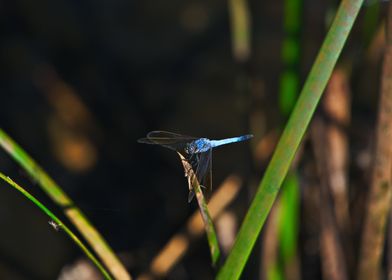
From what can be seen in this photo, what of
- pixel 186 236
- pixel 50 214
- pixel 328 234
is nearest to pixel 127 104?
pixel 186 236

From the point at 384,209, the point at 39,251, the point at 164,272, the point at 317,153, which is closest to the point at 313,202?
the point at 317,153

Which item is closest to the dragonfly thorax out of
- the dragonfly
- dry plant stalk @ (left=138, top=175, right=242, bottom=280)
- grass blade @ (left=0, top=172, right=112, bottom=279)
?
the dragonfly

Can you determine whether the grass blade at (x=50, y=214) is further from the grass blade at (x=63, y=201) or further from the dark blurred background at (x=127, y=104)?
the dark blurred background at (x=127, y=104)

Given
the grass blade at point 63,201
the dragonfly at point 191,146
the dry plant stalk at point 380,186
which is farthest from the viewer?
the dragonfly at point 191,146

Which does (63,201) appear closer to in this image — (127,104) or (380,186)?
(380,186)

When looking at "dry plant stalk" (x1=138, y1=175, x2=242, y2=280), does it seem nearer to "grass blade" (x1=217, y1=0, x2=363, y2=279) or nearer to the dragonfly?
the dragonfly

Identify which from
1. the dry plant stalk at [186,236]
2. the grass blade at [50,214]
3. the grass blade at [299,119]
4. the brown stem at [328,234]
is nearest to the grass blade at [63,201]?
the grass blade at [50,214]

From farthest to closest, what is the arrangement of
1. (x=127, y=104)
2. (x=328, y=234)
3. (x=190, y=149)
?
1. (x=127, y=104)
2. (x=328, y=234)
3. (x=190, y=149)
